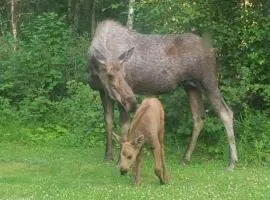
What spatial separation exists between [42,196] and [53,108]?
26.5ft

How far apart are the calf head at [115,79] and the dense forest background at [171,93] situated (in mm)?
2495

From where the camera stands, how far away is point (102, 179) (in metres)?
11.0

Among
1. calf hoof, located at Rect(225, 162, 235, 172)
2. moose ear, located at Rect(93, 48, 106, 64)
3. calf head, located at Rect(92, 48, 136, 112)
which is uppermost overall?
moose ear, located at Rect(93, 48, 106, 64)

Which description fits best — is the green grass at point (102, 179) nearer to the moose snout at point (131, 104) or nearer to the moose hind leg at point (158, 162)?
the moose hind leg at point (158, 162)

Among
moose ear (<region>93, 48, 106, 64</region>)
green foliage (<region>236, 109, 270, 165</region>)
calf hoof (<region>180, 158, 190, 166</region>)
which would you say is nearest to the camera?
moose ear (<region>93, 48, 106, 64</region>)

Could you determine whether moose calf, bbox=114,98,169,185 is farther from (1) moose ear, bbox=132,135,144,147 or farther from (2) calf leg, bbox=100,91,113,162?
(2) calf leg, bbox=100,91,113,162

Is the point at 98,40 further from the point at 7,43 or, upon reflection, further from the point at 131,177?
the point at 7,43

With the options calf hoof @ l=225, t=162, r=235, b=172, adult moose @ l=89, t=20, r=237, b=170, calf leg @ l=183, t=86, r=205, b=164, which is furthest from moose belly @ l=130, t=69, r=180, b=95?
calf hoof @ l=225, t=162, r=235, b=172

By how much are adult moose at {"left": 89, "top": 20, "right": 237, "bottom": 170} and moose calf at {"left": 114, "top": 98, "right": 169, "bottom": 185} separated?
1.84 meters

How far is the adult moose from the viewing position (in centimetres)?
1289

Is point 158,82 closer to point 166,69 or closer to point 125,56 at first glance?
point 166,69

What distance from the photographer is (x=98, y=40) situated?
1282 centimetres

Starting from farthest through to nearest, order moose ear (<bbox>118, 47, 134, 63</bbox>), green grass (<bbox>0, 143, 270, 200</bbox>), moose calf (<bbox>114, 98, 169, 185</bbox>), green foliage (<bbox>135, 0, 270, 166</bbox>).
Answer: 1. green foliage (<bbox>135, 0, 270, 166</bbox>)
2. moose ear (<bbox>118, 47, 134, 63</bbox>)
3. moose calf (<bbox>114, 98, 169, 185</bbox>)
4. green grass (<bbox>0, 143, 270, 200</bbox>)

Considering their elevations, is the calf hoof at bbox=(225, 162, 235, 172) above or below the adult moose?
below
